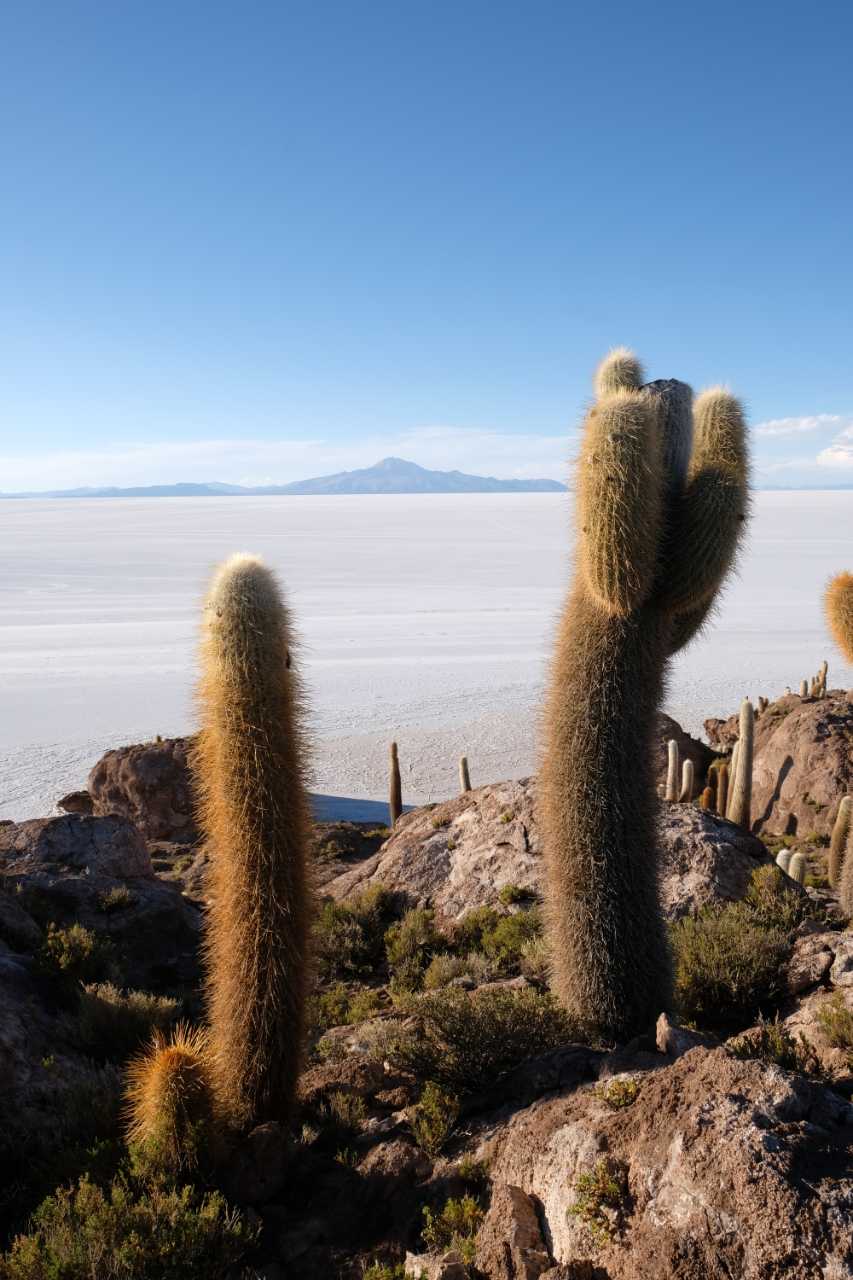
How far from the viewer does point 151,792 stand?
14016 mm

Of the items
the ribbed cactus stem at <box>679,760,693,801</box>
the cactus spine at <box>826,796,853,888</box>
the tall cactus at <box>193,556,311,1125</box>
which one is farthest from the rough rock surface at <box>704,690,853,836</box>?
the tall cactus at <box>193,556,311,1125</box>

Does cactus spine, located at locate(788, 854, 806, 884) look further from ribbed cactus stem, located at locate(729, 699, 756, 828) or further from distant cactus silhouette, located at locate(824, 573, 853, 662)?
distant cactus silhouette, located at locate(824, 573, 853, 662)

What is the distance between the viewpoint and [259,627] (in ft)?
13.3

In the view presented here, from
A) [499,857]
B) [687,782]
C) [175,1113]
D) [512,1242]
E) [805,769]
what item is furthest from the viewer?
[805,769]

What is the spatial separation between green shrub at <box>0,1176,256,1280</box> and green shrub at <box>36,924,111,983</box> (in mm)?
2099

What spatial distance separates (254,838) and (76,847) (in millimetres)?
4669

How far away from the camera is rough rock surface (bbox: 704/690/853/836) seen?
39.7 feet

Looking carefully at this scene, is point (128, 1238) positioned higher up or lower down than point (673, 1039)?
lower down

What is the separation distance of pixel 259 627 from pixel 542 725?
1749 mm

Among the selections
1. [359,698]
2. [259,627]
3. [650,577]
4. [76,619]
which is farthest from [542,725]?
[76,619]

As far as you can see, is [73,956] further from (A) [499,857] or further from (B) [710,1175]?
(B) [710,1175]

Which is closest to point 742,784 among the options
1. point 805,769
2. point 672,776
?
point 672,776

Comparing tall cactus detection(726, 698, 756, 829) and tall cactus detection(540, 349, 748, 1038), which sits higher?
tall cactus detection(540, 349, 748, 1038)

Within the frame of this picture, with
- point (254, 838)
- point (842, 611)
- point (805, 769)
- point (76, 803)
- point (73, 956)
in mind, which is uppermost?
point (842, 611)
